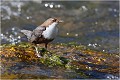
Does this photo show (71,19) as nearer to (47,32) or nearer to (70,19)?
(70,19)

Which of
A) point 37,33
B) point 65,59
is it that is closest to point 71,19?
point 65,59

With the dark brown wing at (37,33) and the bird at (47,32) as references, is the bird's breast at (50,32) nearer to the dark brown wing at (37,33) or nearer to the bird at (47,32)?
the bird at (47,32)

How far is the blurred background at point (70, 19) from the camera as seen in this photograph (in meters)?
13.3

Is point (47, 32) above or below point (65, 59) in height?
above

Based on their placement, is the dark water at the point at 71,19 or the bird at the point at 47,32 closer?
the bird at the point at 47,32

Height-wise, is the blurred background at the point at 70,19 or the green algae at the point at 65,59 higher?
the blurred background at the point at 70,19

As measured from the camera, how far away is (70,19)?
53.1 ft

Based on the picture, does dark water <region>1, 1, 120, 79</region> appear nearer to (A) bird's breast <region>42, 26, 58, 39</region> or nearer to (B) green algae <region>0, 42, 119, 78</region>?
(B) green algae <region>0, 42, 119, 78</region>

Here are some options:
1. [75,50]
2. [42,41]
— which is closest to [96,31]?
[75,50]

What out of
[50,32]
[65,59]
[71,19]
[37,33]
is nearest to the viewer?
[50,32]

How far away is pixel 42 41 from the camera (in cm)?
784

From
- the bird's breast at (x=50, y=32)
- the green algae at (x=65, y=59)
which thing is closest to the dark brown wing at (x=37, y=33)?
the bird's breast at (x=50, y=32)

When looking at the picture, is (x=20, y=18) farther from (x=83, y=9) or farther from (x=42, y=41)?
(x=42, y=41)

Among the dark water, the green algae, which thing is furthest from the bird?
the dark water
